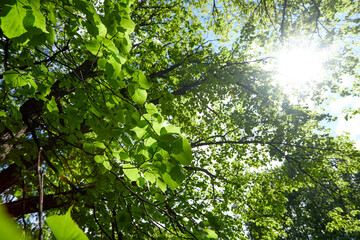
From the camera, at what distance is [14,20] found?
1.02m

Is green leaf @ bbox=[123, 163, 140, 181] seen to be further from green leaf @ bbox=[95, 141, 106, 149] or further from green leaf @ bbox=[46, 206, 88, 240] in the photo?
green leaf @ bbox=[46, 206, 88, 240]

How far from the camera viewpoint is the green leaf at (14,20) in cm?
100

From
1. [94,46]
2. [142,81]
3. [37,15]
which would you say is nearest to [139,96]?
[142,81]

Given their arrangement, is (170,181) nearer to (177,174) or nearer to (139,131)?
(177,174)

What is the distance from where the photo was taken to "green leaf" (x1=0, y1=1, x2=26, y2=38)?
995 mm

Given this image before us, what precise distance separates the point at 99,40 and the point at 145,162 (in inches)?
37.3

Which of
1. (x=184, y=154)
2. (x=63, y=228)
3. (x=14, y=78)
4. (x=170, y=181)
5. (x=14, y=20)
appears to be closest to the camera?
(x=63, y=228)

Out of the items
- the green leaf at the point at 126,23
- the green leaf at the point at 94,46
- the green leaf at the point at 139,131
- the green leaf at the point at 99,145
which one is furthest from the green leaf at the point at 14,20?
the green leaf at the point at 99,145

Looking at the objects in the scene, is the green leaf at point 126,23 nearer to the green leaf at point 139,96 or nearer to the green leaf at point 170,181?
the green leaf at point 139,96

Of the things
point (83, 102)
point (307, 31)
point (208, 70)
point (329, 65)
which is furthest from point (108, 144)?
point (329, 65)

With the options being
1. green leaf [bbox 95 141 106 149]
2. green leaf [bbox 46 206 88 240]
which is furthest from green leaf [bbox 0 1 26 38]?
green leaf [bbox 46 206 88 240]

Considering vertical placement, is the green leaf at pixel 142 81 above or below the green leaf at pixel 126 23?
below

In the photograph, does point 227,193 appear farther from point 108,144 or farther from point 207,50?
point 108,144

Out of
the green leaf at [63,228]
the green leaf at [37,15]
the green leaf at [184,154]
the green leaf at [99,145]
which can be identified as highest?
the green leaf at [37,15]
